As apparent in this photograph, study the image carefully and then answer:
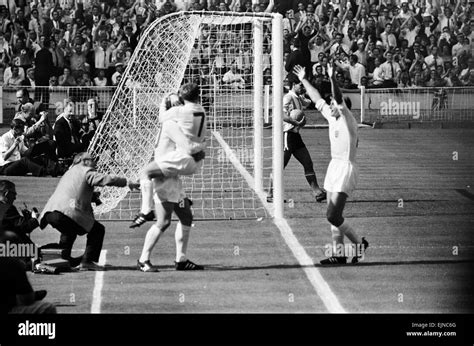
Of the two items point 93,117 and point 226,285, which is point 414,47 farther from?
point 226,285

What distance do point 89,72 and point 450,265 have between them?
1725cm

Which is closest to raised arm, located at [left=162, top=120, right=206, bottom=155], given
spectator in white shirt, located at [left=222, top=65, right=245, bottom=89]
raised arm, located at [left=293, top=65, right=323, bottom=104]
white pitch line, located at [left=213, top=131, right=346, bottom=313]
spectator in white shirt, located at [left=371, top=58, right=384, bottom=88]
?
raised arm, located at [left=293, top=65, right=323, bottom=104]

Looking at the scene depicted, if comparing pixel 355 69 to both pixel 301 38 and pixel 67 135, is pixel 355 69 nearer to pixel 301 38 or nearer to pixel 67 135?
pixel 301 38

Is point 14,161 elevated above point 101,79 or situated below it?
below

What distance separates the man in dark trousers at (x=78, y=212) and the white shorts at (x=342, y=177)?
264 cm

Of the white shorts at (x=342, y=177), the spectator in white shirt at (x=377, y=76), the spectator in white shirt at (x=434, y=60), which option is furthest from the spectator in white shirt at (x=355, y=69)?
the white shorts at (x=342, y=177)

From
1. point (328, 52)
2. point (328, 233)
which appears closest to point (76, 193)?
point (328, 233)

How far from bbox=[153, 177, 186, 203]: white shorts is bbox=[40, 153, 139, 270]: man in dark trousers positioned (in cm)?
64

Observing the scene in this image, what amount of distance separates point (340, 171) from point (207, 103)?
27.3ft

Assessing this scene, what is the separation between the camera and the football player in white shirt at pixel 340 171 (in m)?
14.6

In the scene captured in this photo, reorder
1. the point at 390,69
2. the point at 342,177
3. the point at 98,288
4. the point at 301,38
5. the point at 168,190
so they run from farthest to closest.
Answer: the point at 390,69 < the point at 301,38 < the point at 342,177 < the point at 168,190 < the point at 98,288

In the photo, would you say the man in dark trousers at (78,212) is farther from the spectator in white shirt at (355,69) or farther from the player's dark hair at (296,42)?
the spectator in white shirt at (355,69)

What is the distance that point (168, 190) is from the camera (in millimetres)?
14172

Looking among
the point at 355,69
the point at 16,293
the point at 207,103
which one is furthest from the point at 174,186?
the point at 355,69
